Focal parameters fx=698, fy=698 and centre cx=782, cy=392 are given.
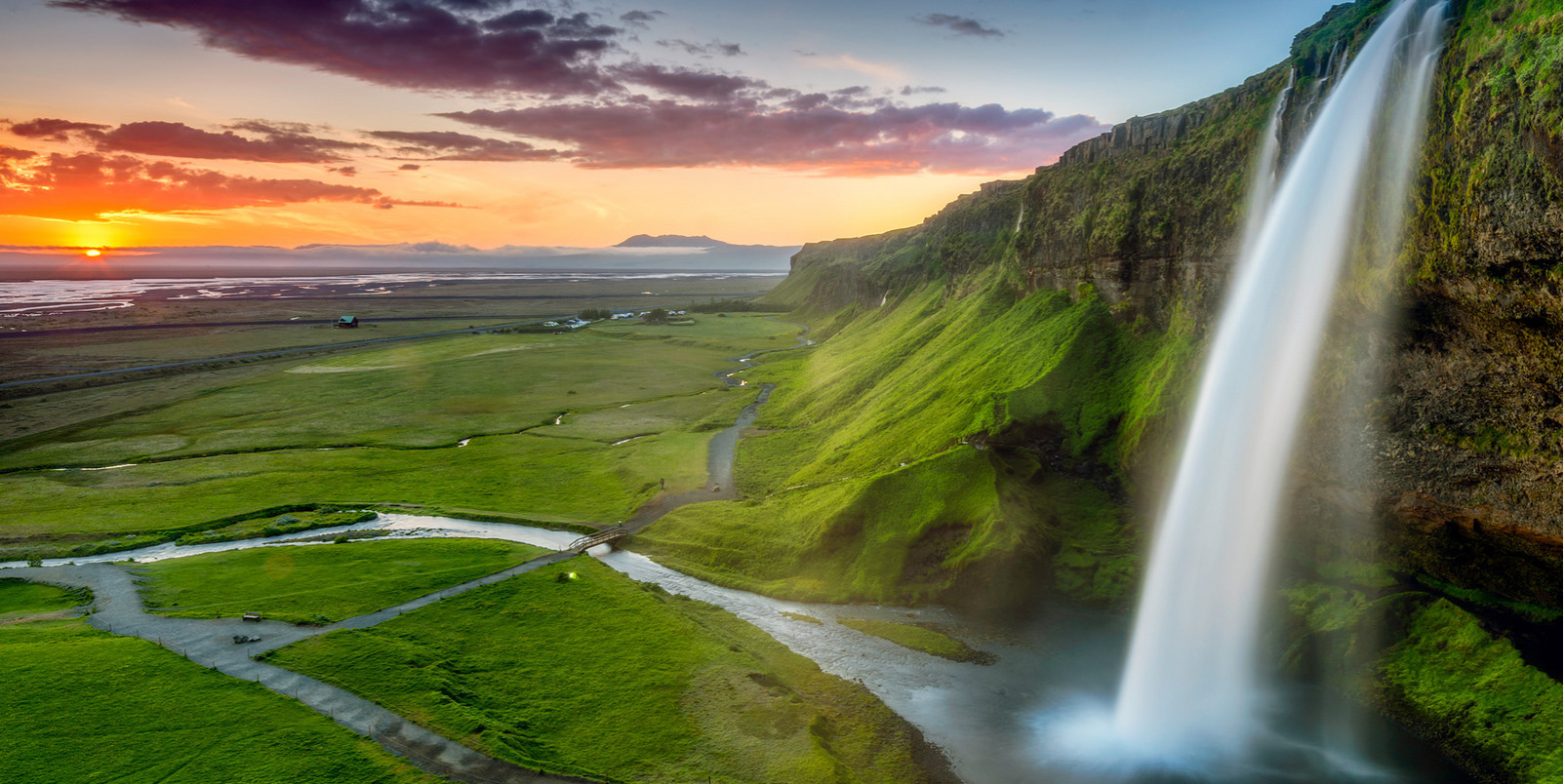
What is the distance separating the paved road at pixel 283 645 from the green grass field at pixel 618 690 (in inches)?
34.1

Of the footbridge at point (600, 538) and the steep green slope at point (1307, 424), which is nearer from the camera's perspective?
the steep green slope at point (1307, 424)

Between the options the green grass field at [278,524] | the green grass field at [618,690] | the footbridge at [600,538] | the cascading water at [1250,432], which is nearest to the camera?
the green grass field at [618,690]

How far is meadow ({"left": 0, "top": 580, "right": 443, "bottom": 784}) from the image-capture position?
32.9 metres

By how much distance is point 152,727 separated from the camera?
118 ft

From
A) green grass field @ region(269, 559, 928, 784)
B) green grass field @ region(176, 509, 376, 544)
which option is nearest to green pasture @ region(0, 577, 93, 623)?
green grass field @ region(176, 509, 376, 544)


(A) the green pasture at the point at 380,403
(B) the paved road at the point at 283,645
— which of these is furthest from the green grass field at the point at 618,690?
(A) the green pasture at the point at 380,403

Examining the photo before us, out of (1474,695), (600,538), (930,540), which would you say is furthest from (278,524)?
(1474,695)

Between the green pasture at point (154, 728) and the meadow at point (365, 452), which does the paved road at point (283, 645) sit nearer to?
the green pasture at point (154, 728)

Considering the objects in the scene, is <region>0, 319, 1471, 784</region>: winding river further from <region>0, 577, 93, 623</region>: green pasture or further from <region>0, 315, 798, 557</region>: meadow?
<region>0, 315, 798, 557</region>: meadow

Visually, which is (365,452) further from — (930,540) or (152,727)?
(930,540)

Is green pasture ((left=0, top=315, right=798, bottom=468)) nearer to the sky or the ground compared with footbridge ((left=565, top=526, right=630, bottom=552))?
nearer to the sky

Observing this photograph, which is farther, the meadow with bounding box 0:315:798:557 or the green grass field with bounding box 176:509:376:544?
the meadow with bounding box 0:315:798:557

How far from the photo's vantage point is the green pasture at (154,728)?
1296 inches

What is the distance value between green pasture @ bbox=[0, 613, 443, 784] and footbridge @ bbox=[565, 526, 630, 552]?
93.8 feet
